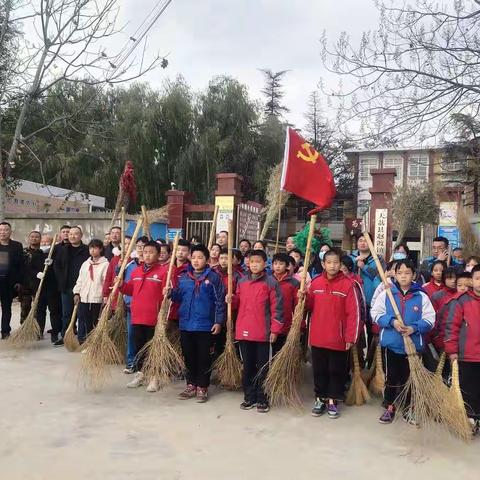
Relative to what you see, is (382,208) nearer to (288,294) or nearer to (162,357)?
(288,294)

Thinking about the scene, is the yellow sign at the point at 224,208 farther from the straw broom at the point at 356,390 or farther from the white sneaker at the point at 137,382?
the straw broom at the point at 356,390

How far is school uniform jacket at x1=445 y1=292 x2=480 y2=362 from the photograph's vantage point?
3.49m

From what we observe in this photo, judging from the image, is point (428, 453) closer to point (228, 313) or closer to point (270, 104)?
point (228, 313)

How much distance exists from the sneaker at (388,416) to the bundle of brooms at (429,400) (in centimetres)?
23

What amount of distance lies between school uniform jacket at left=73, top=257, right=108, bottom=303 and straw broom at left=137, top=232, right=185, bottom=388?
1.46m

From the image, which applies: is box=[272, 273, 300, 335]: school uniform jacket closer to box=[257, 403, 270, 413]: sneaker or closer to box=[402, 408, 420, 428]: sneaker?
box=[257, 403, 270, 413]: sneaker

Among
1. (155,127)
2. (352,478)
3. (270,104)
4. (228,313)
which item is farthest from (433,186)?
(352,478)

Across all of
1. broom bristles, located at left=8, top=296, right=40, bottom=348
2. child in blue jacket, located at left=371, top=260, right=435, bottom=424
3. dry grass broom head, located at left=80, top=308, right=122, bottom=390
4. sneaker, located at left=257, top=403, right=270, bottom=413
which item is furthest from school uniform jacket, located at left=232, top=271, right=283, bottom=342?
broom bristles, located at left=8, top=296, right=40, bottom=348

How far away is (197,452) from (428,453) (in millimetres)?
1434

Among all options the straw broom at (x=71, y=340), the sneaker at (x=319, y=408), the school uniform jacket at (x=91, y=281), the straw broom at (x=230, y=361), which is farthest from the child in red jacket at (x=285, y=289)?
the straw broom at (x=71, y=340)

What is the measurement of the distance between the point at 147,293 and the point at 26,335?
2152mm

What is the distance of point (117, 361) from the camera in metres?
4.62

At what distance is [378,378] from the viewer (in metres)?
4.30

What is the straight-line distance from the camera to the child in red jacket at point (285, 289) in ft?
13.6
